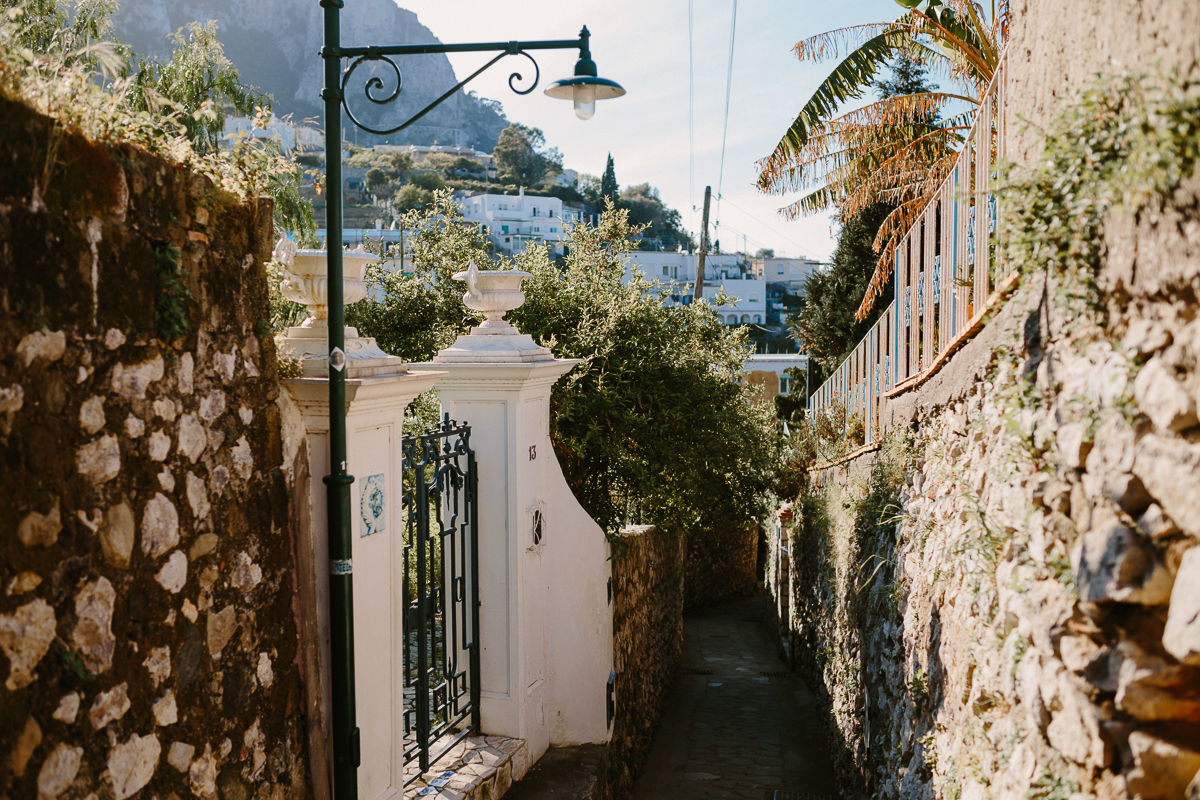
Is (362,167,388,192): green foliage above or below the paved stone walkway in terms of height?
above

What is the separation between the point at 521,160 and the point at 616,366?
82.2 m

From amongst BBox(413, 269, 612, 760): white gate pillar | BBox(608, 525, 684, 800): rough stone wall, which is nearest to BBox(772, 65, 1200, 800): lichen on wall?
BBox(413, 269, 612, 760): white gate pillar

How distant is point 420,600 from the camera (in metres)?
5.11

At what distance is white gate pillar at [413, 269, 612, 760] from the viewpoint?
19.8 feet

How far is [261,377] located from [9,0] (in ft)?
30.6

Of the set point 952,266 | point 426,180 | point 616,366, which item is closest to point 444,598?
point 616,366

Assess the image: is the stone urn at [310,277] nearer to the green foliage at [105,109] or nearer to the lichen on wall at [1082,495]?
the green foliage at [105,109]

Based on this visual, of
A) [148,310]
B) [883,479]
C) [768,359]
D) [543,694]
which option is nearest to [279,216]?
[543,694]

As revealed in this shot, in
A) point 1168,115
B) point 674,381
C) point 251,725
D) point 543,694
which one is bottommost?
point 543,694

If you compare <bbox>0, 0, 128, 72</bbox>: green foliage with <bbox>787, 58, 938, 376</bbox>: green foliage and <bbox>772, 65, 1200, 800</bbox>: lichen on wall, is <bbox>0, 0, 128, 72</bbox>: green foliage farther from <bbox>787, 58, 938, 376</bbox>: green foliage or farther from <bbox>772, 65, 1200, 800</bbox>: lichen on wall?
<bbox>787, 58, 938, 376</bbox>: green foliage

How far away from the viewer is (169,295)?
3.02 metres

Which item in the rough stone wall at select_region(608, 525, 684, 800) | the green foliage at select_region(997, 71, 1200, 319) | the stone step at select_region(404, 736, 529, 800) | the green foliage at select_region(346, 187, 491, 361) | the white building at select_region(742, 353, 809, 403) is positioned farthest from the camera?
the white building at select_region(742, 353, 809, 403)

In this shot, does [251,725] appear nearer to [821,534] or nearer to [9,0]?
[821,534]

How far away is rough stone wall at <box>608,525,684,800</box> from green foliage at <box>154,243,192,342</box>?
5.27 metres
